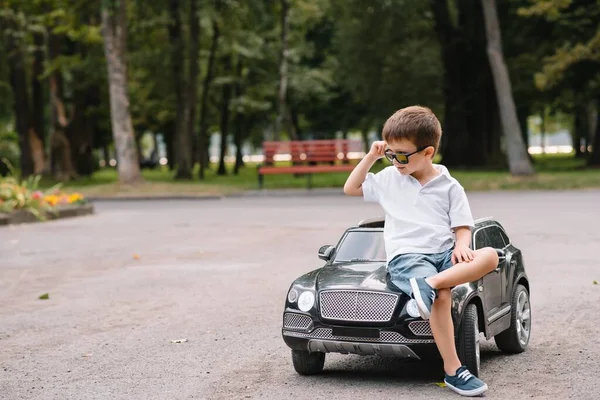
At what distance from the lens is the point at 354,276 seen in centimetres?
646

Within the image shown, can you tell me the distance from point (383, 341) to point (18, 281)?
6690mm

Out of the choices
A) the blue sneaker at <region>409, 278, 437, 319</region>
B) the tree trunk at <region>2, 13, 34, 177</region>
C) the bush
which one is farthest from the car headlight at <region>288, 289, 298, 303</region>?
the tree trunk at <region>2, 13, 34, 177</region>

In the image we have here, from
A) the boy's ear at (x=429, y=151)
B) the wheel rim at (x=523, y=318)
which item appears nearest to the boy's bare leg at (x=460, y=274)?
the boy's ear at (x=429, y=151)

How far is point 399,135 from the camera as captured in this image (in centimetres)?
591

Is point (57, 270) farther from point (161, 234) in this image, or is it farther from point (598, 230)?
point (598, 230)

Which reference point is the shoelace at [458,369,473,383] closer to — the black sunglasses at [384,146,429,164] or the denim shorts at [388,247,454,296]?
the denim shorts at [388,247,454,296]

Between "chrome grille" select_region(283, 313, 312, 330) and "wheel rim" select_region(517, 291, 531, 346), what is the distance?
1.71m

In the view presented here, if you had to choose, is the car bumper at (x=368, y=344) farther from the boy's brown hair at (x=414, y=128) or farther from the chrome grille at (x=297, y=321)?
the boy's brown hair at (x=414, y=128)

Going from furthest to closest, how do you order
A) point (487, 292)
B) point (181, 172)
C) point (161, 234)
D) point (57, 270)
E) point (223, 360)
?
point (181, 172) → point (161, 234) → point (57, 270) → point (223, 360) → point (487, 292)

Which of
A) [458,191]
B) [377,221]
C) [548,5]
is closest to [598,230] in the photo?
[377,221]

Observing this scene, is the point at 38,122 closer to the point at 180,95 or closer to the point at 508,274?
the point at 180,95

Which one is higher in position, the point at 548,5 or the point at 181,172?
the point at 548,5

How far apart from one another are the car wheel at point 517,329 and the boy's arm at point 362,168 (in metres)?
1.69

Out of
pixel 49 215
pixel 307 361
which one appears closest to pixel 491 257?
pixel 307 361
